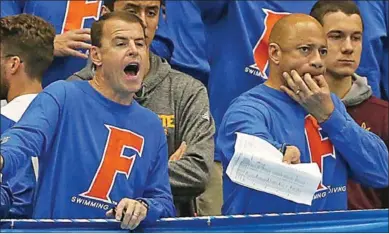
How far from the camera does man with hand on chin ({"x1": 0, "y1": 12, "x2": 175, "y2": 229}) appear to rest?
3359 millimetres

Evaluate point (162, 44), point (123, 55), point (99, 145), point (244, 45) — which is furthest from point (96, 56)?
point (244, 45)

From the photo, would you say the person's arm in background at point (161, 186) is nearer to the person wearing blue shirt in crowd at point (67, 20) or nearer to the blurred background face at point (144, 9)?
the blurred background face at point (144, 9)

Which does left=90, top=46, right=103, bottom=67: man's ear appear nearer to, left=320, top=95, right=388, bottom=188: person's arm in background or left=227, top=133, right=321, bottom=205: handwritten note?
left=227, top=133, right=321, bottom=205: handwritten note

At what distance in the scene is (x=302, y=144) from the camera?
11.8 ft

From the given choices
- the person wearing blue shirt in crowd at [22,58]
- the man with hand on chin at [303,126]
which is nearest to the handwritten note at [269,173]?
the man with hand on chin at [303,126]

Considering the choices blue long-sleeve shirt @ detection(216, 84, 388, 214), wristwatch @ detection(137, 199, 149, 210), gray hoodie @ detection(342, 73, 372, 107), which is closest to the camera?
wristwatch @ detection(137, 199, 149, 210)

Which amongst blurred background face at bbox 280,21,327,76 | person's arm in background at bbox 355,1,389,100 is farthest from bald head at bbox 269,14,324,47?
person's arm in background at bbox 355,1,389,100

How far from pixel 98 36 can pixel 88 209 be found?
2.19 feet

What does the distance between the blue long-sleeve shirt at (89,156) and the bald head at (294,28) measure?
0.64 metres

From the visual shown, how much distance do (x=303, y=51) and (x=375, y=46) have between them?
1494mm

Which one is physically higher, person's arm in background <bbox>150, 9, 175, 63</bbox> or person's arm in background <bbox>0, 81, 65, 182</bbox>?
person's arm in background <bbox>150, 9, 175, 63</bbox>

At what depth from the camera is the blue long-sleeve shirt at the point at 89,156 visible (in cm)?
336

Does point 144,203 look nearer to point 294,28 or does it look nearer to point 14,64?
point 294,28

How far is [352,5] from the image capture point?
452 cm
